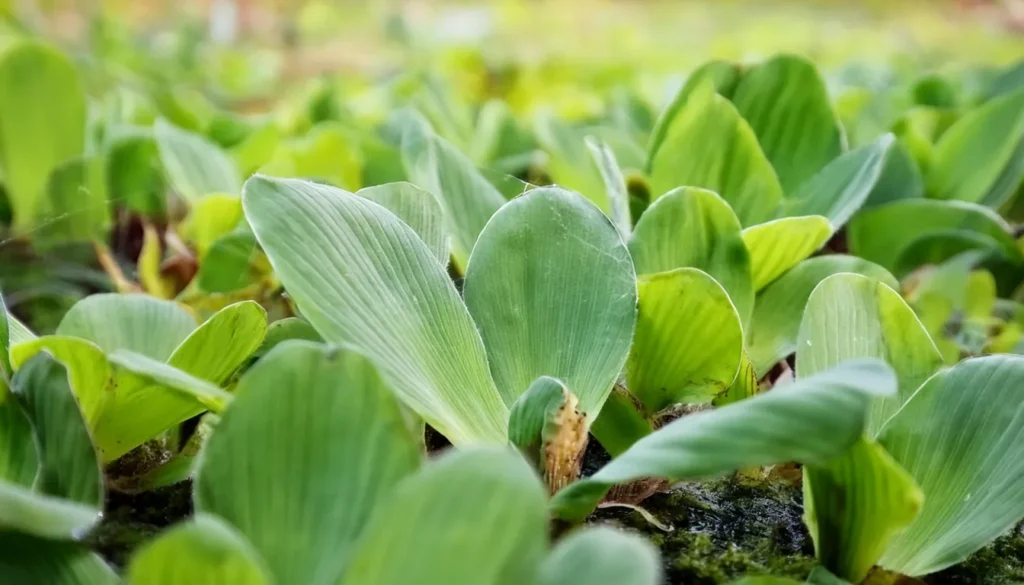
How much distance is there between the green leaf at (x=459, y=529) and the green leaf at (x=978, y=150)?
1.74 ft

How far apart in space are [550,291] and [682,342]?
54 millimetres

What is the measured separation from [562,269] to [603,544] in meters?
0.13

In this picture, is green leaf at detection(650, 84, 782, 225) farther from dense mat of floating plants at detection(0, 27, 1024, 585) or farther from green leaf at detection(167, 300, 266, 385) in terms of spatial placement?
green leaf at detection(167, 300, 266, 385)

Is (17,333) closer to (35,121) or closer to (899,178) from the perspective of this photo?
(35,121)

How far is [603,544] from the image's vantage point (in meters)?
0.20

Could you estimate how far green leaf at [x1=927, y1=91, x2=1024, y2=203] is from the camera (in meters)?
0.58

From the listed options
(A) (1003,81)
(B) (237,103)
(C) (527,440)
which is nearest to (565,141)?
(C) (527,440)

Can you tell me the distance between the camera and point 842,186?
0.45 meters

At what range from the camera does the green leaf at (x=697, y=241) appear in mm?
365

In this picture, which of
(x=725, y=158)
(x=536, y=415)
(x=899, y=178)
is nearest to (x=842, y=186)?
(x=725, y=158)

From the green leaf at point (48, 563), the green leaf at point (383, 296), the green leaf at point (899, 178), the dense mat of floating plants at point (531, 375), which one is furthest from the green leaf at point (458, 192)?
the green leaf at point (899, 178)

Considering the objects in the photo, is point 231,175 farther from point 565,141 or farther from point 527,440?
point 527,440

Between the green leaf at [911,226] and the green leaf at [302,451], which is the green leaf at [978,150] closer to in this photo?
the green leaf at [911,226]

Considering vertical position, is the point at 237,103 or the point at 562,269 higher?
the point at 562,269
